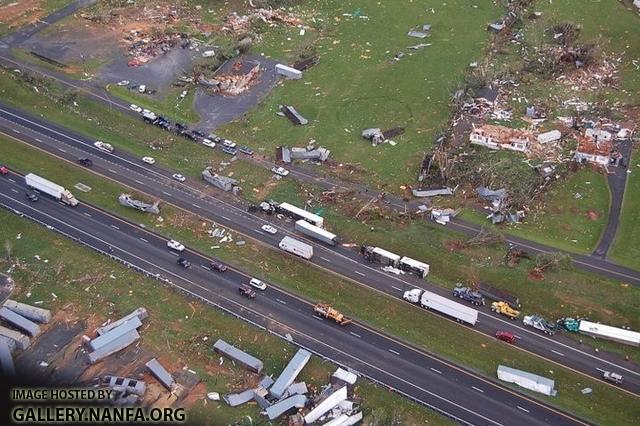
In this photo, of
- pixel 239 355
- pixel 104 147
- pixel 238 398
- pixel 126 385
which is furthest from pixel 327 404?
pixel 104 147

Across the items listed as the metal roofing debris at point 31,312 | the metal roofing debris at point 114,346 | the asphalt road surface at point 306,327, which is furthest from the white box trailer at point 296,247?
the metal roofing debris at point 31,312

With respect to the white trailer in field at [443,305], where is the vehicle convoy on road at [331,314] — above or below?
below

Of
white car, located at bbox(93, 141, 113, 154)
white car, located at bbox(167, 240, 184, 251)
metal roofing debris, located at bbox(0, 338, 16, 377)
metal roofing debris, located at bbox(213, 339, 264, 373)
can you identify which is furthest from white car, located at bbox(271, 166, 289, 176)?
metal roofing debris, located at bbox(0, 338, 16, 377)

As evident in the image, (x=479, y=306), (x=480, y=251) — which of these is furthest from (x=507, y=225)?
(x=479, y=306)

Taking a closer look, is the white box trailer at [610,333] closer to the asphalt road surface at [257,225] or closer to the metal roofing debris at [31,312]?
the asphalt road surface at [257,225]

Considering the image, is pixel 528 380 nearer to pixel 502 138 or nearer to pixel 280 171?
pixel 502 138

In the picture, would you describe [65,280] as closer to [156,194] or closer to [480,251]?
[156,194]
